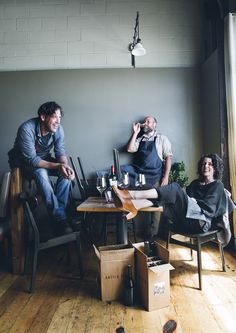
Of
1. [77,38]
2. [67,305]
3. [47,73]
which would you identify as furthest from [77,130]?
[67,305]

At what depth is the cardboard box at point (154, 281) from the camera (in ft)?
5.89

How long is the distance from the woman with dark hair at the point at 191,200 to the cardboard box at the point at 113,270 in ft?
1.04

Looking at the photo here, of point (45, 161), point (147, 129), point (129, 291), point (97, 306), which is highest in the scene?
point (147, 129)

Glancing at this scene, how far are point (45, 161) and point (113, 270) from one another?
1258 mm

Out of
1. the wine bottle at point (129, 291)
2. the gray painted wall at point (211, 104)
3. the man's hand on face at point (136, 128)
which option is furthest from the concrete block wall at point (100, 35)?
the wine bottle at point (129, 291)

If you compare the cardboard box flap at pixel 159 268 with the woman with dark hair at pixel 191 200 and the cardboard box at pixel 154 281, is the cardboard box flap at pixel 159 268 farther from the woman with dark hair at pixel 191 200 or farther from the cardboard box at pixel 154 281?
the woman with dark hair at pixel 191 200

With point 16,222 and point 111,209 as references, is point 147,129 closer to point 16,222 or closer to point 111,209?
point 111,209

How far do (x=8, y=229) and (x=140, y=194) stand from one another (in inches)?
56.9

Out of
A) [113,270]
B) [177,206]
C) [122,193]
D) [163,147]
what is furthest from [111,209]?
[163,147]

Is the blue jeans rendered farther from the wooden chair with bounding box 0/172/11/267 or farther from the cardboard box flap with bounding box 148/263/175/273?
the cardboard box flap with bounding box 148/263/175/273

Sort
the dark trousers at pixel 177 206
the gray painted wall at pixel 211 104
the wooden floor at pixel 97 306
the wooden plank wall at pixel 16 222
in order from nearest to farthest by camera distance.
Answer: the wooden floor at pixel 97 306 → the dark trousers at pixel 177 206 → the wooden plank wall at pixel 16 222 → the gray painted wall at pixel 211 104

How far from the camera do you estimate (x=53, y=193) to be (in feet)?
8.39

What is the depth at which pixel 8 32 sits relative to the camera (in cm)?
397

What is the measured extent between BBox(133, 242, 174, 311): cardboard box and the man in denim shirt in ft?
2.65
